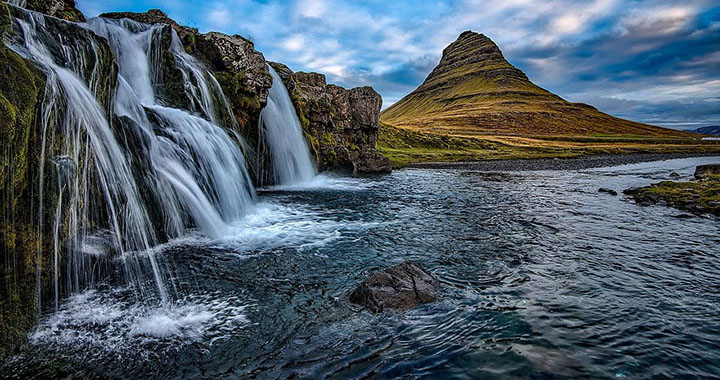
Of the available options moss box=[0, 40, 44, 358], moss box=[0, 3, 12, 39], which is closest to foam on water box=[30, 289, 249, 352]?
moss box=[0, 40, 44, 358]

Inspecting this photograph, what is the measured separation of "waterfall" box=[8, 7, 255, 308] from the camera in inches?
356

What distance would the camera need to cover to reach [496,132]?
170125mm

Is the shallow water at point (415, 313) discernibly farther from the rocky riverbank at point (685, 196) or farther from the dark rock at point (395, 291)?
the rocky riverbank at point (685, 196)

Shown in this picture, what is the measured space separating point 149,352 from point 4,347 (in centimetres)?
260

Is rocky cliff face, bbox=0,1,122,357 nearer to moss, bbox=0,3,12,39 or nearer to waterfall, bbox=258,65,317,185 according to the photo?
moss, bbox=0,3,12,39

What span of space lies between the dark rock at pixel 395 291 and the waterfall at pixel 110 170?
5.15m

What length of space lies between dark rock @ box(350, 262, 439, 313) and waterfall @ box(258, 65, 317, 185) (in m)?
22.1

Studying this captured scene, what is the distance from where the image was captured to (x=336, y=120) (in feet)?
151

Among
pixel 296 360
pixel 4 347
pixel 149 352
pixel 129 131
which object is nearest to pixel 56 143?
pixel 129 131

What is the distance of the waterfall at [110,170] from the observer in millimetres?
9039

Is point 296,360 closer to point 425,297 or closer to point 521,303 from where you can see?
point 425,297

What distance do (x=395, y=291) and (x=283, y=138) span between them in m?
24.8

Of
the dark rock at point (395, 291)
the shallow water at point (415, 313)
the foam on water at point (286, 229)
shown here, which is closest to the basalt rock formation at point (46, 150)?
the shallow water at point (415, 313)

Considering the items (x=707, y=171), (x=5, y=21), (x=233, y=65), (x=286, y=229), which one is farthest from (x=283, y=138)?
(x=707, y=171)
